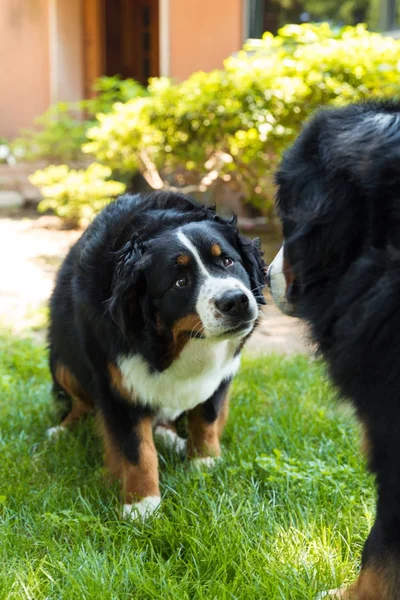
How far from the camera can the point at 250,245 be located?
9.00 ft

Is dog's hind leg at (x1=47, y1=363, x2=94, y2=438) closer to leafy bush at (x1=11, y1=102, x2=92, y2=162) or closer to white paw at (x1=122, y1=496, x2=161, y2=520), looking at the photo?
white paw at (x1=122, y1=496, x2=161, y2=520)

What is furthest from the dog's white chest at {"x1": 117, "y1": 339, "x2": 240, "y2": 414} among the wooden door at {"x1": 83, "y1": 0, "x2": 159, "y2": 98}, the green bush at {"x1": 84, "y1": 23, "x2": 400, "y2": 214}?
the wooden door at {"x1": 83, "y1": 0, "x2": 159, "y2": 98}

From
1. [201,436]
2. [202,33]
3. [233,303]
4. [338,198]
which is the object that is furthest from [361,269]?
[202,33]

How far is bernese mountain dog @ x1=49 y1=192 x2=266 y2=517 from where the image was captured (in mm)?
2459

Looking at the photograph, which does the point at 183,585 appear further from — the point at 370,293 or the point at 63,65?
the point at 63,65

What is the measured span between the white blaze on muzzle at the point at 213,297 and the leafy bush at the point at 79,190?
5.44 m

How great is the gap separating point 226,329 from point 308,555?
818mm

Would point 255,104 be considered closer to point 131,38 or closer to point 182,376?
point 182,376

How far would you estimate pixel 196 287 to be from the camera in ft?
8.05

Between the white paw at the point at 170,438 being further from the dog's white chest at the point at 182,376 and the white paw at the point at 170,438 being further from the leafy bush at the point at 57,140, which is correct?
the leafy bush at the point at 57,140

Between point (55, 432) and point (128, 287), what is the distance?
1.19 meters

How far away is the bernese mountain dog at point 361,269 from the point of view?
1602 mm

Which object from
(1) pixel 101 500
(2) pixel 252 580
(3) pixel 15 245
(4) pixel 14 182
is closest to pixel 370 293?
(2) pixel 252 580

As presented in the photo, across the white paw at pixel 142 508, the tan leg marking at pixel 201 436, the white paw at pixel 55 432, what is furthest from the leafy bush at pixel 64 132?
the white paw at pixel 142 508
